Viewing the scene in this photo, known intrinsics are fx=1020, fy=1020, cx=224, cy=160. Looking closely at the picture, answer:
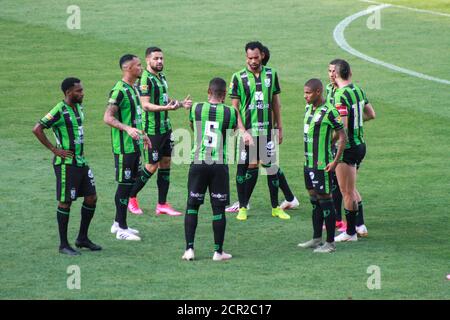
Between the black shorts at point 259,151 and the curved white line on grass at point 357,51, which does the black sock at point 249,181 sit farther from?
the curved white line on grass at point 357,51

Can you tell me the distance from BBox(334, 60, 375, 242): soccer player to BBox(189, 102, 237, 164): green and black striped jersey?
1.65 metres

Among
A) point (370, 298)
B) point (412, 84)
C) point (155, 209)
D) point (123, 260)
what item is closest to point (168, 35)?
point (412, 84)

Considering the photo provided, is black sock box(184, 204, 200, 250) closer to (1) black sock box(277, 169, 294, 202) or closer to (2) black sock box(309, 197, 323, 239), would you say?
(2) black sock box(309, 197, 323, 239)

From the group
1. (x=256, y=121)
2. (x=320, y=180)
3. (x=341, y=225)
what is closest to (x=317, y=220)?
(x=320, y=180)

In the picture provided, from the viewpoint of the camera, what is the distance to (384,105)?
2123 cm

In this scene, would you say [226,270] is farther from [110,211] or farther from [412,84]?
[412,84]

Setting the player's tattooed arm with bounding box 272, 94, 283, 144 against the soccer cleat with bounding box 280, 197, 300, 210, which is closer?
the player's tattooed arm with bounding box 272, 94, 283, 144

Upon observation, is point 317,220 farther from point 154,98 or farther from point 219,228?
point 154,98

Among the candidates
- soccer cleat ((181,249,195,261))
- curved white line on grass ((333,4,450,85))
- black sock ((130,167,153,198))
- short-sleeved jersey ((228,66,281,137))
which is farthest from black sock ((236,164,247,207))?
curved white line on grass ((333,4,450,85))

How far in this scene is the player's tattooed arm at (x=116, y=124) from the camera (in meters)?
12.9

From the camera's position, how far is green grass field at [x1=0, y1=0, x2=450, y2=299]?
11508 mm

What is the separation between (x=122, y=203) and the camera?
530 inches

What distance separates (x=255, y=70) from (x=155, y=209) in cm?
252

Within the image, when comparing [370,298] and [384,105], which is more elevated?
[384,105]
